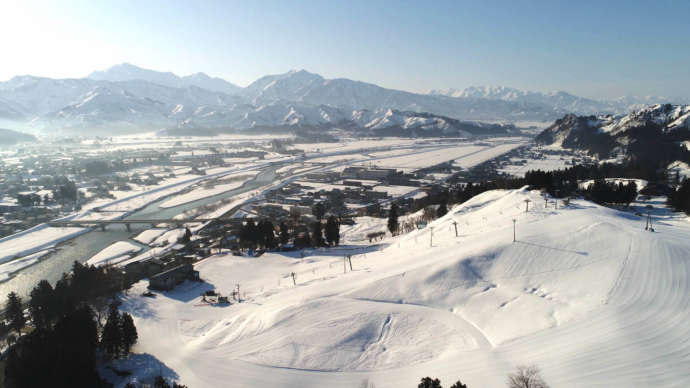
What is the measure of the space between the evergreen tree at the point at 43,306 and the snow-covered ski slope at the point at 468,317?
3.98 metres

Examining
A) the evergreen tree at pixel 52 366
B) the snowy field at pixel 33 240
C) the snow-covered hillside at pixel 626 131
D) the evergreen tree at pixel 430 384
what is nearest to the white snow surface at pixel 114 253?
the snowy field at pixel 33 240

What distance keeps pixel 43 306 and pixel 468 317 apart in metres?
24.6

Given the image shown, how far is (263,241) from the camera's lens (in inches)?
1405

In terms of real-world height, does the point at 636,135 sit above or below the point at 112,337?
above

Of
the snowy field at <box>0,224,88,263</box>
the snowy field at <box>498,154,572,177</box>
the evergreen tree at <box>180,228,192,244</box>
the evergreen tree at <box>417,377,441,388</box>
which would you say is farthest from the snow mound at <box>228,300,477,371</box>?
the snowy field at <box>498,154,572,177</box>

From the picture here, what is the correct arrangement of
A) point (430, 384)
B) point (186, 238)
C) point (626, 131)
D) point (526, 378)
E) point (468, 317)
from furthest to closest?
point (626, 131) → point (186, 238) → point (468, 317) → point (526, 378) → point (430, 384)

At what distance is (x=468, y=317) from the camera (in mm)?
17203

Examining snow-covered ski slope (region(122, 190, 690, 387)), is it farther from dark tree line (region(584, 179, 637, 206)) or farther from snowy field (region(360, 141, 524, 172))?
snowy field (region(360, 141, 524, 172))

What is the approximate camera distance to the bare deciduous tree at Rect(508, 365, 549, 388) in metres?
11.8

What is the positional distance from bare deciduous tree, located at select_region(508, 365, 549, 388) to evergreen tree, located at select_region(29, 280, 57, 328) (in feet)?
83.4

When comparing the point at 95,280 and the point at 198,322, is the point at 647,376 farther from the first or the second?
the point at 95,280

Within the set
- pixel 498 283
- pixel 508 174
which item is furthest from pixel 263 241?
pixel 508 174

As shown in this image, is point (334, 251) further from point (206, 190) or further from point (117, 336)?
point (206, 190)

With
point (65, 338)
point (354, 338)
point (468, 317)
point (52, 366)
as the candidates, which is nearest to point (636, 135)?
point (468, 317)
